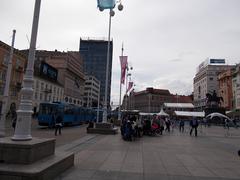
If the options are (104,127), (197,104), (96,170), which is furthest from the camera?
(197,104)

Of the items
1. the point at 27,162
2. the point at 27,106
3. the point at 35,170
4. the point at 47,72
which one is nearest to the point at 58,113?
the point at 27,106

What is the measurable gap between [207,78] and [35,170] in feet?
439

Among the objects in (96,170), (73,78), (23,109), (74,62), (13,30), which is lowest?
(96,170)

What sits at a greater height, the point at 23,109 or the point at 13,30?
the point at 13,30

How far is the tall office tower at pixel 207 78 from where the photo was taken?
430ft

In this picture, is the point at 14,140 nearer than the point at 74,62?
Yes

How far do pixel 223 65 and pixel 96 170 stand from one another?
452 feet

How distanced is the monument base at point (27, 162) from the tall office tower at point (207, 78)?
412ft

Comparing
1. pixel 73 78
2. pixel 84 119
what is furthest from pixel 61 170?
pixel 73 78

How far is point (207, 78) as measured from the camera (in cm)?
13212

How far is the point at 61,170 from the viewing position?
775 cm

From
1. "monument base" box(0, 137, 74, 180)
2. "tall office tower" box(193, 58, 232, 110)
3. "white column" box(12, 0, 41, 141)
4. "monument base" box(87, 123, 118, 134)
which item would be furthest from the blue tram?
"tall office tower" box(193, 58, 232, 110)

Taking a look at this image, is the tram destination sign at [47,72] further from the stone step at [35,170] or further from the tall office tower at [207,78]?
the tall office tower at [207,78]

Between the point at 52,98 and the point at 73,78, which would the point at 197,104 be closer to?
the point at 73,78
